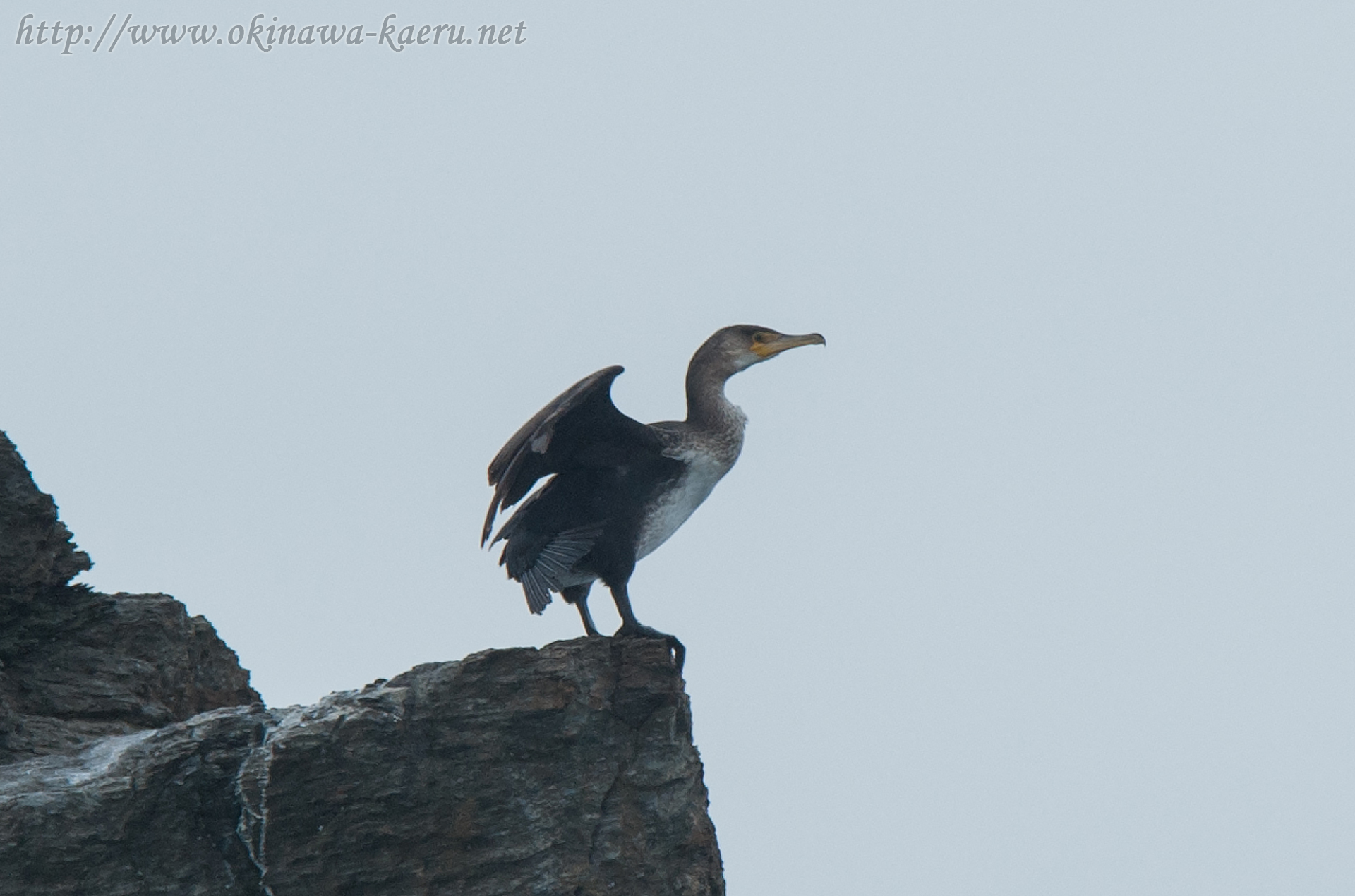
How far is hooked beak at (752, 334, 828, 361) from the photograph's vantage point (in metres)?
10.3

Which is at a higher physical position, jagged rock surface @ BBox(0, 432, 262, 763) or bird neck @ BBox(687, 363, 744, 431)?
bird neck @ BBox(687, 363, 744, 431)

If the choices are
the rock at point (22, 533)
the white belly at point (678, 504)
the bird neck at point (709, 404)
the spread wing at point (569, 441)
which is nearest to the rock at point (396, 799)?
the spread wing at point (569, 441)

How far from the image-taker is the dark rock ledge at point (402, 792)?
7547mm

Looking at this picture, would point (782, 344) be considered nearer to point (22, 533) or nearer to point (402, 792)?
point (402, 792)

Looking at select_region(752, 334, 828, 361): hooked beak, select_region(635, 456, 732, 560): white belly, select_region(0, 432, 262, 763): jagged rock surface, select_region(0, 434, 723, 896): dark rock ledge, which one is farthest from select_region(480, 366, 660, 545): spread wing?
select_region(0, 432, 262, 763): jagged rock surface

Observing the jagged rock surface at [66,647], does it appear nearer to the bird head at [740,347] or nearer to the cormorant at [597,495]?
the cormorant at [597,495]

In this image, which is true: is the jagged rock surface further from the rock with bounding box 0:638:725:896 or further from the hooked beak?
the hooked beak

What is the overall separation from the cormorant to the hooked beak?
2.99 ft

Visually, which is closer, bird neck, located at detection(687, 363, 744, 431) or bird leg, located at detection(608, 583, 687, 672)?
bird leg, located at detection(608, 583, 687, 672)

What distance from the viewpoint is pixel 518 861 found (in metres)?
7.78

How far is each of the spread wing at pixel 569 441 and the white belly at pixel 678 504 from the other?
0.31m

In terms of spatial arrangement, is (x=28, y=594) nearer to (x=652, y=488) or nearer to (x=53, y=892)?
(x=53, y=892)

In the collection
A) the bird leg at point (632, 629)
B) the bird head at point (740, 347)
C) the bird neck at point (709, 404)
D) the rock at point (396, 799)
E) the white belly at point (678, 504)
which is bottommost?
the rock at point (396, 799)

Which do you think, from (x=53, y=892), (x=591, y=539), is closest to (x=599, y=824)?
(x=591, y=539)
